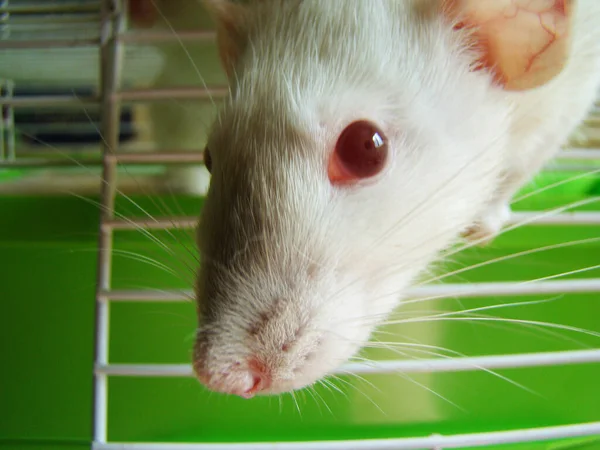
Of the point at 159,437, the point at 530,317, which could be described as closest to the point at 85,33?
the point at 159,437

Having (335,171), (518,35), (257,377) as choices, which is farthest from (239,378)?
(518,35)

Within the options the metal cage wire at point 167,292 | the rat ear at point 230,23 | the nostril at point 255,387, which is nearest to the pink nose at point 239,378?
the nostril at point 255,387

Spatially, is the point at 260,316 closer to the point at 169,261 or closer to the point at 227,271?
the point at 227,271

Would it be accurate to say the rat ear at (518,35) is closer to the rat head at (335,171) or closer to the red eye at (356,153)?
the rat head at (335,171)

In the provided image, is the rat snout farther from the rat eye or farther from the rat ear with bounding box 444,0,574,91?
the rat ear with bounding box 444,0,574,91

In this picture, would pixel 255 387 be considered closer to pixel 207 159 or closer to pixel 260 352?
pixel 260 352

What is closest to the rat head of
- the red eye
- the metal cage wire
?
the red eye
